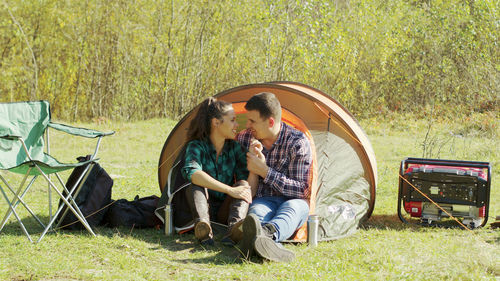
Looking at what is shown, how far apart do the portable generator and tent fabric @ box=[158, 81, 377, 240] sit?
30 cm

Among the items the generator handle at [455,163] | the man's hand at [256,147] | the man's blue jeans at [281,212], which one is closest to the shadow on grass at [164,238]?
the man's blue jeans at [281,212]

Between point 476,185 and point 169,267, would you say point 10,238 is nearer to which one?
point 169,267

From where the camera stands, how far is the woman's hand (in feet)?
12.4

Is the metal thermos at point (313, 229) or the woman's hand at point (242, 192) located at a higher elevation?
the woman's hand at point (242, 192)

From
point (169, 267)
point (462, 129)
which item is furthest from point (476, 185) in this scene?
point (462, 129)

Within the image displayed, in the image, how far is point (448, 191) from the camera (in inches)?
164

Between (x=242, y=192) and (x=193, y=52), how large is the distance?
7.49m

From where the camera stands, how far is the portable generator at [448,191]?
161 inches

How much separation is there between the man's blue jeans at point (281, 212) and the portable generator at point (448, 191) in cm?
91

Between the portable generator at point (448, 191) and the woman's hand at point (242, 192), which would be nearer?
the woman's hand at point (242, 192)

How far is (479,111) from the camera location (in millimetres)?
10336

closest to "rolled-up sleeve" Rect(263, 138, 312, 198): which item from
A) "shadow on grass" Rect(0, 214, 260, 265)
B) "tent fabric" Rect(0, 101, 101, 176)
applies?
"shadow on grass" Rect(0, 214, 260, 265)

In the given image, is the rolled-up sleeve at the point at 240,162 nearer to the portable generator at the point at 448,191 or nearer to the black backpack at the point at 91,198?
the black backpack at the point at 91,198

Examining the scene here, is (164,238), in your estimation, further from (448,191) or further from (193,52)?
(193,52)
